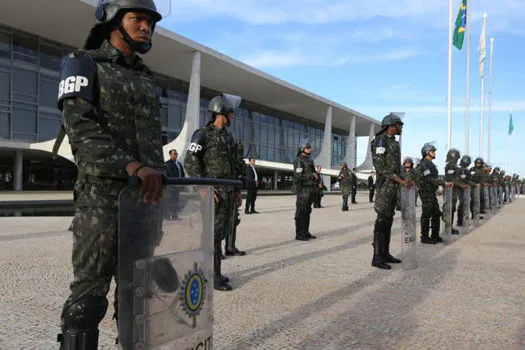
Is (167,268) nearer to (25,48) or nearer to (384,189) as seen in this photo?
(384,189)

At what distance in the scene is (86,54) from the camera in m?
1.96

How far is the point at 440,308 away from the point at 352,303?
2.35 ft

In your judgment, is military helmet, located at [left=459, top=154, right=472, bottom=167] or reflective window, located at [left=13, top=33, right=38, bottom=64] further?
reflective window, located at [left=13, top=33, right=38, bottom=64]

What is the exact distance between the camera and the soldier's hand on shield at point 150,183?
167 cm

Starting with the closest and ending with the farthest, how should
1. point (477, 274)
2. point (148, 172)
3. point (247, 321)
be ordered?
point (148, 172) → point (247, 321) → point (477, 274)

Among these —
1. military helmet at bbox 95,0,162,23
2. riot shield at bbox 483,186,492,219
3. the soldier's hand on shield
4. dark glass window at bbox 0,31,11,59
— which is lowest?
riot shield at bbox 483,186,492,219

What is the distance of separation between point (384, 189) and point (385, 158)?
1.29 feet

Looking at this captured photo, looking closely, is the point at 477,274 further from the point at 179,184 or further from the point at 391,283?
the point at 179,184

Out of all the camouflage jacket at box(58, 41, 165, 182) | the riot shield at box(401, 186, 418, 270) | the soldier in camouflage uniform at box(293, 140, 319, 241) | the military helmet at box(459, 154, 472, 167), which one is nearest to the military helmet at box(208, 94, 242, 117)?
the riot shield at box(401, 186, 418, 270)

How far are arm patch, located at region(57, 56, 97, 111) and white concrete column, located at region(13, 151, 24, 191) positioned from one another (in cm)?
2602

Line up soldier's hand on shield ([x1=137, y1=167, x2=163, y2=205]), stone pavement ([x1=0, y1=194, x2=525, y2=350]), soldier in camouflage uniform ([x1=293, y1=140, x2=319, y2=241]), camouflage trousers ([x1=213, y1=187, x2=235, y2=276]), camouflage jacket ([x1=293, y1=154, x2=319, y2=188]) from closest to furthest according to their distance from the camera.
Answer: soldier's hand on shield ([x1=137, y1=167, x2=163, y2=205]) < stone pavement ([x1=0, y1=194, x2=525, y2=350]) < camouflage trousers ([x1=213, y1=187, x2=235, y2=276]) < soldier in camouflage uniform ([x1=293, y1=140, x2=319, y2=241]) < camouflage jacket ([x1=293, y1=154, x2=319, y2=188])

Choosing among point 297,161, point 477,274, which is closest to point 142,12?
point 477,274

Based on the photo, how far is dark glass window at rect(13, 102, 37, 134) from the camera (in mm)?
24016

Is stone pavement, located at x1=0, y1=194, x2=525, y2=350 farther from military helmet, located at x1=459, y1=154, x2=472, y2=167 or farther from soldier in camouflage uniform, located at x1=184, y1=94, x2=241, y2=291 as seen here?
military helmet, located at x1=459, y1=154, x2=472, y2=167
